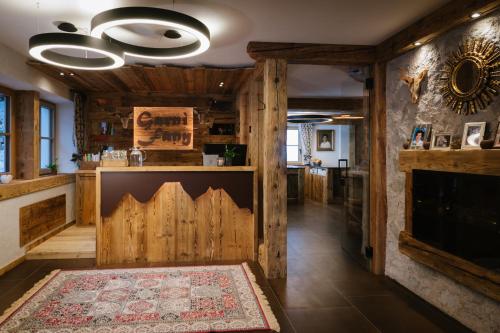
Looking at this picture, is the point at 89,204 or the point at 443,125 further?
the point at 89,204

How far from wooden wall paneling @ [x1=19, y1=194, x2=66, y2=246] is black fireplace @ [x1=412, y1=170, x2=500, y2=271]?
182 inches

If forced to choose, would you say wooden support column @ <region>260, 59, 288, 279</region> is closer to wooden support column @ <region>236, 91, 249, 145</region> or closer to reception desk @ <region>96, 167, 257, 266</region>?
reception desk @ <region>96, 167, 257, 266</region>

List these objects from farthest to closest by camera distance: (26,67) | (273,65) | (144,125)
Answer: (144,125) → (26,67) → (273,65)

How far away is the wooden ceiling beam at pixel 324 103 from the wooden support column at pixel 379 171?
3.55 metres

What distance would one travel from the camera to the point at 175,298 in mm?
3250

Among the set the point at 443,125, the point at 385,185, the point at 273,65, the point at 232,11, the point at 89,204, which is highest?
the point at 232,11

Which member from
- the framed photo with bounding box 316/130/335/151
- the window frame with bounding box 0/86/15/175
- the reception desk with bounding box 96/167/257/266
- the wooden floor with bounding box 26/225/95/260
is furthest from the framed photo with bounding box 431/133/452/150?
the framed photo with bounding box 316/130/335/151

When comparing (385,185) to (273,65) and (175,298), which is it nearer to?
(273,65)

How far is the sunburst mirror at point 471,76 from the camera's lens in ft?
8.25

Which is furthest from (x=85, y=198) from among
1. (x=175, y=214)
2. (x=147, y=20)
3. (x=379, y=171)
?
(x=379, y=171)

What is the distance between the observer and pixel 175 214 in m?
4.48

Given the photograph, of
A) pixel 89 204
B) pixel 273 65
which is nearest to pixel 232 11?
pixel 273 65

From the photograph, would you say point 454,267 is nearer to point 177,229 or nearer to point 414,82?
point 414,82

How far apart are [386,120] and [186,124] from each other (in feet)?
13.9
